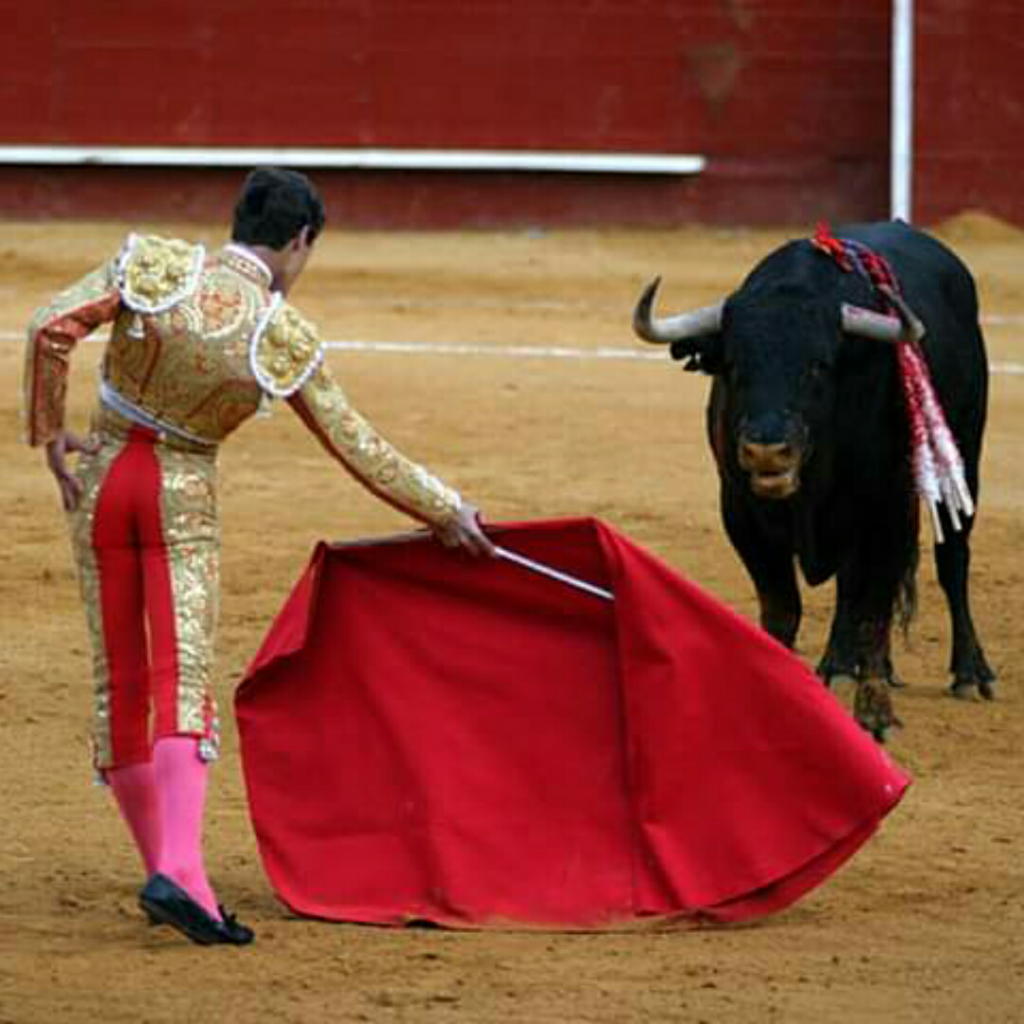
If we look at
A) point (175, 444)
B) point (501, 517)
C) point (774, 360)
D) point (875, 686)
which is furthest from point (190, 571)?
point (501, 517)

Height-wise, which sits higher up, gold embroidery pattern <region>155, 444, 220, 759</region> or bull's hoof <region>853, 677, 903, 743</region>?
gold embroidery pattern <region>155, 444, 220, 759</region>

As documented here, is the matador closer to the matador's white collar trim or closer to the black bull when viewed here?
the matador's white collar trim

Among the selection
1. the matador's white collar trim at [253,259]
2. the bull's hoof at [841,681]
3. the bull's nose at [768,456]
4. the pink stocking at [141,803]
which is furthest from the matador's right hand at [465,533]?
the bull's hoof at [841,681]

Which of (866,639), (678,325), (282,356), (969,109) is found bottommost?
(866,639)

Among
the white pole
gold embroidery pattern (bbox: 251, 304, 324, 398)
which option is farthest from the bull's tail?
the white pole

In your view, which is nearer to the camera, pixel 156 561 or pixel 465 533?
pixel 156 561

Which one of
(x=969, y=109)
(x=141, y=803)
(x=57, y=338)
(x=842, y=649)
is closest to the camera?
(x=57, y=338)

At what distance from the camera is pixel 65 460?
4250 millimetres

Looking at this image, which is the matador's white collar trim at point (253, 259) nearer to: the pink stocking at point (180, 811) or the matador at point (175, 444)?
the matador at point (175, 444)

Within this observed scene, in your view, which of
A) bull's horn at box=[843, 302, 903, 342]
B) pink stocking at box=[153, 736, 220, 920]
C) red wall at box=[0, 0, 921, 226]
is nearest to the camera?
pink stocking at box=[153, 736, 220, 920]

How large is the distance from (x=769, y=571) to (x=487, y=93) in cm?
902

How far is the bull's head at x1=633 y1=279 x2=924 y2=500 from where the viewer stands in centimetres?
562

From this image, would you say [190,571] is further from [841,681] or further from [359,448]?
[841,681]

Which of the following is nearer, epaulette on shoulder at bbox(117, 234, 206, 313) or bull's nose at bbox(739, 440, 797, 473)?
epaulette on shoulder at bbox(117, 234, 206, 313)
